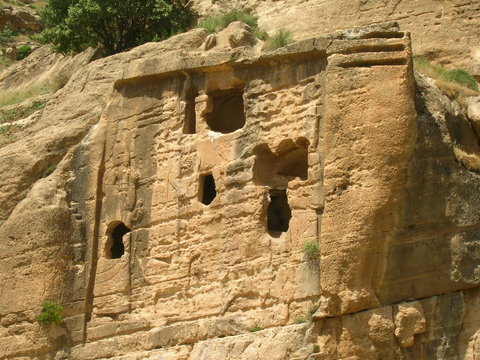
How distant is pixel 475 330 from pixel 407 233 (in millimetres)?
1686

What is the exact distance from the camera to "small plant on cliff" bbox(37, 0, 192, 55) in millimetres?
23047

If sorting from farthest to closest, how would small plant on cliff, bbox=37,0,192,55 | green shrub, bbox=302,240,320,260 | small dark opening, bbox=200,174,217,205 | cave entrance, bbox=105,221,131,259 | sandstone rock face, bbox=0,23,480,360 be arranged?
1. small plant on cliff, bbox=37,0,192,55
2. cave entrance, bbox=105,221,131,259
3. small dark opening, bbox=200,174,217,205
4. green shrub, bbox=302,240,320,260
5. sandstone rock face, bbox=0,23,480,360

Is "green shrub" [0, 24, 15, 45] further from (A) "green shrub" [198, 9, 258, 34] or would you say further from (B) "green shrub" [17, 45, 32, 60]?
(A) "green shrub" [198, 9, 258, 34]

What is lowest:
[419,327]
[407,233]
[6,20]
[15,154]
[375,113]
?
[419,327]

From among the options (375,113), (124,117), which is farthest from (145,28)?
(375,113)

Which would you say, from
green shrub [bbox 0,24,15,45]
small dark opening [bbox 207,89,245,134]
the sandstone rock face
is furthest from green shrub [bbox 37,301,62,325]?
green shrub [bbox 0,24,15,45]

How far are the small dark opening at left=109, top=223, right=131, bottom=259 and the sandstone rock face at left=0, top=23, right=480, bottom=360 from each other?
0.03m

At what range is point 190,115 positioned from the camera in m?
18.3

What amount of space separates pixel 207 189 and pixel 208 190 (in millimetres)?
27

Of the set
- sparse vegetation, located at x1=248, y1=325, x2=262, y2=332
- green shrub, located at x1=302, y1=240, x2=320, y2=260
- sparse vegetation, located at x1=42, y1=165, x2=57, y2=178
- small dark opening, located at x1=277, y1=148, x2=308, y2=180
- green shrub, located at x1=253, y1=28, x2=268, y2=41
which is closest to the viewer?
green shrub, located at x1=302, y1=240, x2=320, y2=260

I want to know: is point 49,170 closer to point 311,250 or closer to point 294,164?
point 294,164

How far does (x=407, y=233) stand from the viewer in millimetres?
15883

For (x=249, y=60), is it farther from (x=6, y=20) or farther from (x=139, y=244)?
(x=6, y=20)

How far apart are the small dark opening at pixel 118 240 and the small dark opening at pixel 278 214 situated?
251 cm
